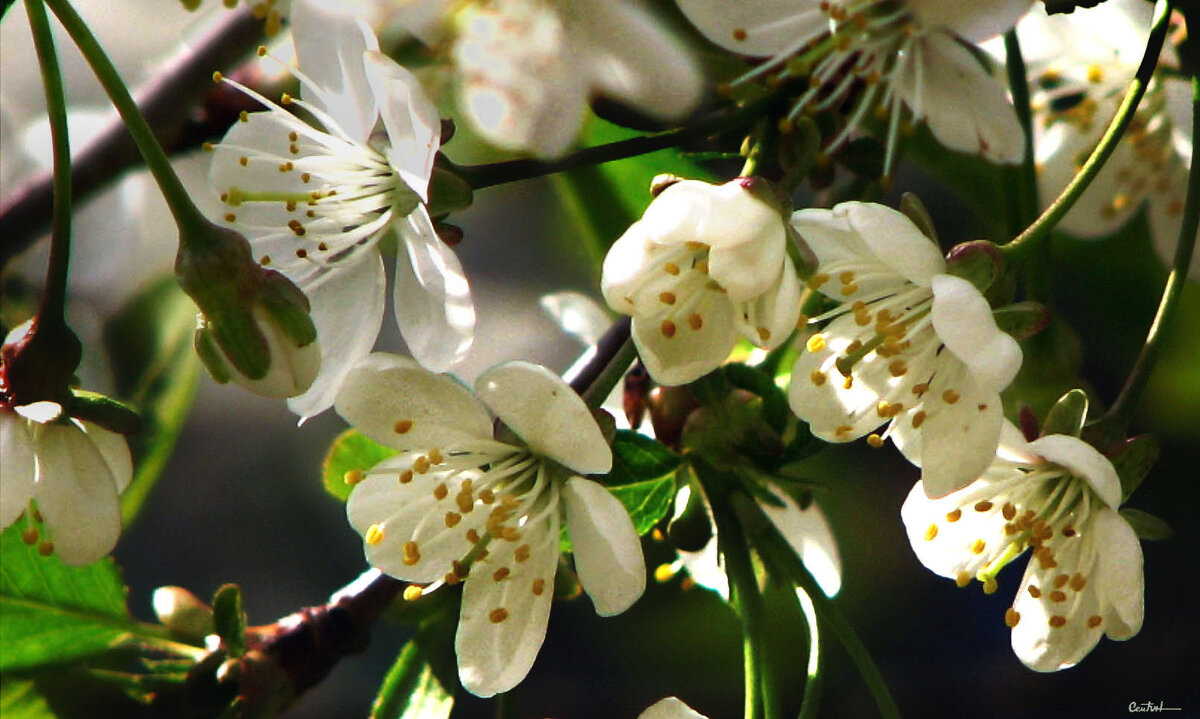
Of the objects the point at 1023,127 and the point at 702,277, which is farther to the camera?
the point at 1023,127

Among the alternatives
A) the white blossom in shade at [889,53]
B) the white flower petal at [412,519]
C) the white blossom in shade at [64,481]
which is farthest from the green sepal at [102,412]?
the white blossom in shade at [889,53]

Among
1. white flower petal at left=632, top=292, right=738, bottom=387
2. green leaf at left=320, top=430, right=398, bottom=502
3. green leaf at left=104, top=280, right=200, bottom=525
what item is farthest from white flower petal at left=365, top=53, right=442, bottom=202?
green leaf at left=104, top=280, right=200, bottom=525

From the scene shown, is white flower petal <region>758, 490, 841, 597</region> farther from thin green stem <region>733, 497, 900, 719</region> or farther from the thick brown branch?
the thick brown branch

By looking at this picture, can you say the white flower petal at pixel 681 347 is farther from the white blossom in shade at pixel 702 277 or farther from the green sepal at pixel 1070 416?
the green sepal at pixel 1070 416

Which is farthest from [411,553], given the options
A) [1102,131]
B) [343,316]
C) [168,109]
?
[1102,131]

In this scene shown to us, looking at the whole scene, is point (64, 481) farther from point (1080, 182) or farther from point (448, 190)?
point (1080, 182)
